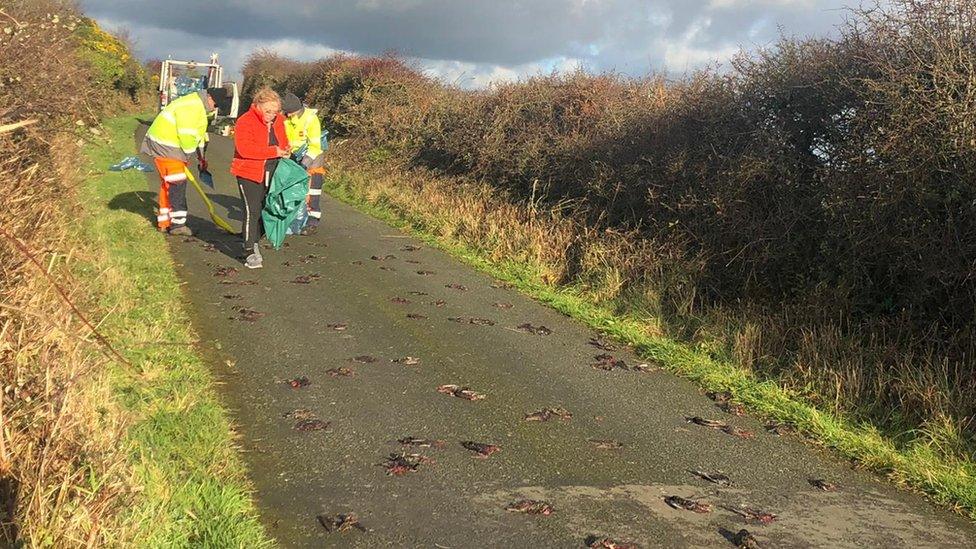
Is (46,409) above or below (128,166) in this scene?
below

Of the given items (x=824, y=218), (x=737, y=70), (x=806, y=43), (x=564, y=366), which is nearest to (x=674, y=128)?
(x=737, y=70)

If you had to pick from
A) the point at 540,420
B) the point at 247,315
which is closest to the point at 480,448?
the point at 540,420

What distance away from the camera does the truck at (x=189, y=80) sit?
27548mm

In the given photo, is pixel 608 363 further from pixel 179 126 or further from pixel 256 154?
pixel 179 126

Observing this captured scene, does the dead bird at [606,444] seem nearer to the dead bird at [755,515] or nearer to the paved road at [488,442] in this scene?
the paved road at [488,442]

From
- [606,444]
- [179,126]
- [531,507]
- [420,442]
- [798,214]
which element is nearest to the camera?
[531,507]

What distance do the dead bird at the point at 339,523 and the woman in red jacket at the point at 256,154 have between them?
5213 millimetres

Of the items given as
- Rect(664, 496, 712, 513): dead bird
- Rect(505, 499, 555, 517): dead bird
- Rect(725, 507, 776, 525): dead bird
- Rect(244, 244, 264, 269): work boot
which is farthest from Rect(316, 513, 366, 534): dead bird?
Rect(244, 244, 264, 269): work boot

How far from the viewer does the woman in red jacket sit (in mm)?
8297

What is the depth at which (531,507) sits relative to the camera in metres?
3.88

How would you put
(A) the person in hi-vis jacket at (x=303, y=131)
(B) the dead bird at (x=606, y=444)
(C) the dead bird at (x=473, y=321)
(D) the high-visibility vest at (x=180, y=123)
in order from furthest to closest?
1. (A) the person in hi-vis jacket at (x=303, y=131)
2. (D) the high-visibility vest at (x=180, y=123)
3. (C) the dead bird at (x=473, y=321)
4. (B) the dead bird at (x=606, y=444)

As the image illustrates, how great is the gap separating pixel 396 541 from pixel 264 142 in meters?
5.83

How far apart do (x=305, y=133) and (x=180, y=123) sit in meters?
1.50

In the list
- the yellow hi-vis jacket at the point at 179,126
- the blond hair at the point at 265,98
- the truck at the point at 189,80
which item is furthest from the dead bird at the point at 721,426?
the truck at the point at 189,80
